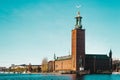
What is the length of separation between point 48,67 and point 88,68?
37614 mm

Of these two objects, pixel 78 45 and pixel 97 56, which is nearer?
pixel 78 45

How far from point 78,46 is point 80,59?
593cm

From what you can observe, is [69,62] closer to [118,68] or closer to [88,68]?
[88,68]

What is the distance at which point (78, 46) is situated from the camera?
500 feet

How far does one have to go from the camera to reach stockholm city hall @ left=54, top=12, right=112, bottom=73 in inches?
5994

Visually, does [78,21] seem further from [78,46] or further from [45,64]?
[45,64]

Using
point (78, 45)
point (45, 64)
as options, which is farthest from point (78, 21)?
point (45, 64)

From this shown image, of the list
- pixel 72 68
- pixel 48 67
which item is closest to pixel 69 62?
pixel 72 68

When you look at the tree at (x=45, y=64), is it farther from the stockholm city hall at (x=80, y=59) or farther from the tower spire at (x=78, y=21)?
the tower spire at (x=78, y=21)

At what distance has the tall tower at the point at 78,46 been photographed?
152000mm

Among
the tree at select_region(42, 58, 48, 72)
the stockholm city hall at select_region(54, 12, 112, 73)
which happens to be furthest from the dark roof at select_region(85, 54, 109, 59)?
the tree at select_region(42, 58, 48, 72)

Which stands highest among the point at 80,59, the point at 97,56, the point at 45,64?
the point at 97,56

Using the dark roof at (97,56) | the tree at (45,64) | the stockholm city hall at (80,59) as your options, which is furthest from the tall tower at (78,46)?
the tree at (45,64)

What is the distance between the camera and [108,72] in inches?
6363
